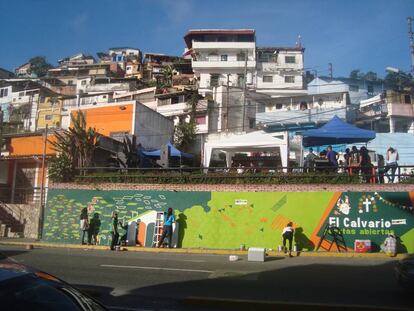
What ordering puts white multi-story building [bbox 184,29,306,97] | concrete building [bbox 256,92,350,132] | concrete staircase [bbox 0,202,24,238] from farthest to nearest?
white multi-story building [bbox 184,29,306,97] < concrete building [bbox 256,92,350,132] < concrete staircase [bbox 0,202,24,238]

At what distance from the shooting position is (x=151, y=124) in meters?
35.4

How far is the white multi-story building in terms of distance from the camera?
2413 inches

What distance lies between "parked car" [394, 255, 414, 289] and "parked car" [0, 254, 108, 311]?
6855mm

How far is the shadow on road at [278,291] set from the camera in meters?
8.20

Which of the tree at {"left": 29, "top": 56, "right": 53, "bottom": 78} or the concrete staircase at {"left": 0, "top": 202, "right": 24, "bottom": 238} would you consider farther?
the tree at {"left": 29, "top": 56, "right": 53, "bottom": 78}

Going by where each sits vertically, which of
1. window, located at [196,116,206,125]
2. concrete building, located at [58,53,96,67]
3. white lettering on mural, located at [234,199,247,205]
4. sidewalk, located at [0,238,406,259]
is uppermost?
concrete building, located at [58,53,96,67]

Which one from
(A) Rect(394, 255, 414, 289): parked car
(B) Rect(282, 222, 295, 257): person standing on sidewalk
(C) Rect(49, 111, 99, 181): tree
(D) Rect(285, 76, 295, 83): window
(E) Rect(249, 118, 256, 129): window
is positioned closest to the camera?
(A) Rect(394, 255, 414, 289): parked car

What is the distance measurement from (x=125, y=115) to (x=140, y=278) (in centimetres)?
2322

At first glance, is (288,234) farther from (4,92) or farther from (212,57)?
(4,92)

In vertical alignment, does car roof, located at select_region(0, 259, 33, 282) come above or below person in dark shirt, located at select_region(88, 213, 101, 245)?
above

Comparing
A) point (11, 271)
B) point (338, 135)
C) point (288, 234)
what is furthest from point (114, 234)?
point (11, 271)

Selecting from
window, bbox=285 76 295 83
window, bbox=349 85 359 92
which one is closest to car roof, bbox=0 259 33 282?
window, bbox=285 76 295 83

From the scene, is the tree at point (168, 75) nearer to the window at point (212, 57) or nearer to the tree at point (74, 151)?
the window at point (212, 57)

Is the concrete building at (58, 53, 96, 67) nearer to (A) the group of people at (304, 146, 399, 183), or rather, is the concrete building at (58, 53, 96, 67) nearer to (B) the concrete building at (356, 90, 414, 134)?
(B) the concrete building at (356, 90, 414, 134)
